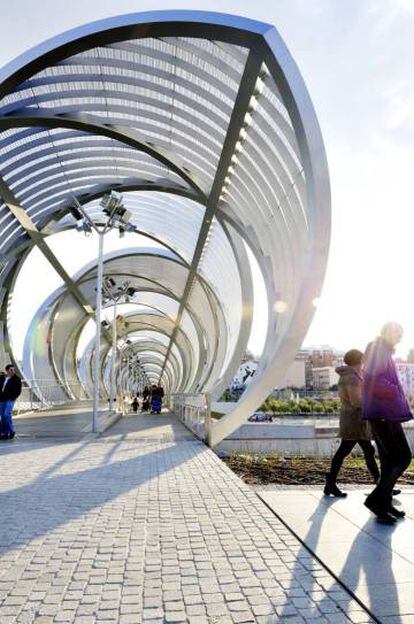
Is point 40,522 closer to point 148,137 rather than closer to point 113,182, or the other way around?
point 148,137

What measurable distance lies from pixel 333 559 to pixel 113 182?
Answer: 19088 mm

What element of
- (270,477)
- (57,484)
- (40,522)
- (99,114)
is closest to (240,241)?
(99,114)

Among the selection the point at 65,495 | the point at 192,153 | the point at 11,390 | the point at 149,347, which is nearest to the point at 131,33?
the point at 192,153

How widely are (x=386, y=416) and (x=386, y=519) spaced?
0.81m

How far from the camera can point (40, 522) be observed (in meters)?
4.42

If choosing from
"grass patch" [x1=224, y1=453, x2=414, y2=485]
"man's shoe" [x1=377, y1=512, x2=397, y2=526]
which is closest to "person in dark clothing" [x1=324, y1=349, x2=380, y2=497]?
"man's shoe" [x1=377, y1=512, x2=397, y2=526]

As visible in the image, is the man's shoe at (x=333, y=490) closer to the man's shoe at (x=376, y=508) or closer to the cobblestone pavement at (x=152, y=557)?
the cobblestone pavement at (x=152, y=557)

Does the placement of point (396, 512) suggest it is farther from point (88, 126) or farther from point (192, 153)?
point (88, 126)

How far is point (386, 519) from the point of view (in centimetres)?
431

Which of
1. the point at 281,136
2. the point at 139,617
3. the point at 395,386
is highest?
the point at 281,136

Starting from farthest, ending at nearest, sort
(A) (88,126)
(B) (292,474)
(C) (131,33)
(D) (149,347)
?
(D) (149,347) → (A) (88,126) → (C) (131,33) → (B) (292,474)

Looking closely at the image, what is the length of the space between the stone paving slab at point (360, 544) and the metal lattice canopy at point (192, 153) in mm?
3775

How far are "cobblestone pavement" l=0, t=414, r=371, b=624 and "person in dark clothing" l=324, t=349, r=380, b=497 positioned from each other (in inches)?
32.6

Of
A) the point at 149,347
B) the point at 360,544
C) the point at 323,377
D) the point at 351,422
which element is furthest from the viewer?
the point at 323,377
